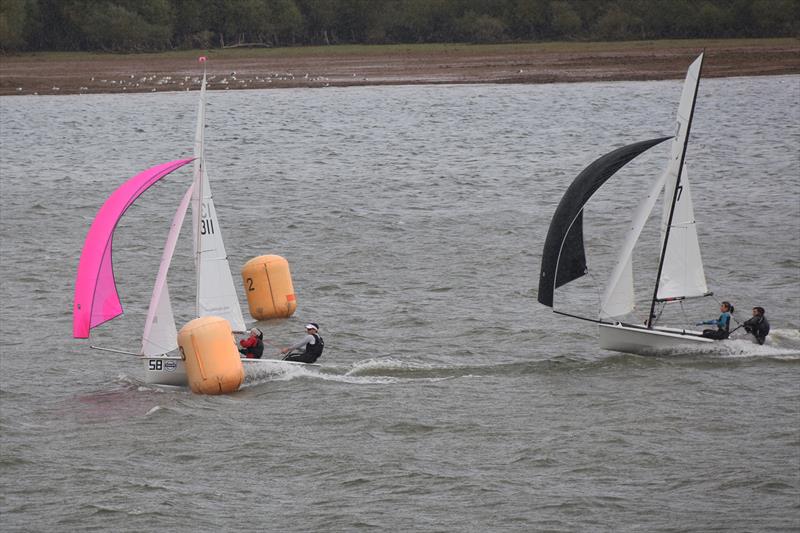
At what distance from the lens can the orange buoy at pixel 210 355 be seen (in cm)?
2292

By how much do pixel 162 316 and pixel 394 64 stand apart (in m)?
80.0

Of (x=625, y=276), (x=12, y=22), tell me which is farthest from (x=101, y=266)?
(x=12, y=22)

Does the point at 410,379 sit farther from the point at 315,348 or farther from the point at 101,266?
the point at 101,266

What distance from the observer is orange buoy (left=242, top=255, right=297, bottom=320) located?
3036 centimetres

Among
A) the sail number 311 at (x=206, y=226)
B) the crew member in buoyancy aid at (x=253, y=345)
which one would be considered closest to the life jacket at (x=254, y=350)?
the crew member in buoyancy aid at (x=253, y=345)

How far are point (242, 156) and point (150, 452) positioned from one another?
1670 inches

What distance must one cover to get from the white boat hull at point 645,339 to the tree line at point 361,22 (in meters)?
90.5

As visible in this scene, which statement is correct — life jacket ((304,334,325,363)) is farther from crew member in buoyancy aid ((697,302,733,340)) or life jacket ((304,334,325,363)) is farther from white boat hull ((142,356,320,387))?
crew member in buoyancy aid ((697,302,733,340))

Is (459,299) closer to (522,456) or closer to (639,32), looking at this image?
(522,456)

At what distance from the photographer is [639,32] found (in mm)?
116750

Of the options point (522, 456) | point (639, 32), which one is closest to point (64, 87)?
point (639, 32)

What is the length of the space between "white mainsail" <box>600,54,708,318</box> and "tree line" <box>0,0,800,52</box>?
3514 inches

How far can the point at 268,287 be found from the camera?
3038 cm

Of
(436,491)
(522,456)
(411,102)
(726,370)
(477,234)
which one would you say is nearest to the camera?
(436,491)
